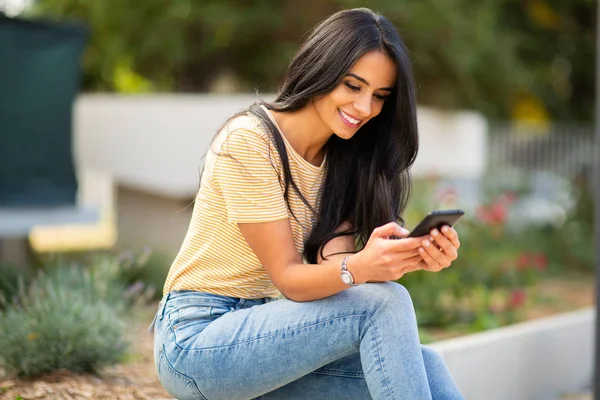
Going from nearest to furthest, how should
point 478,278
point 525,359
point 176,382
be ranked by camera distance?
point 176,382 < point 525,359 < point 478,278

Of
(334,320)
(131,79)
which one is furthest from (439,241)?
(131,79)

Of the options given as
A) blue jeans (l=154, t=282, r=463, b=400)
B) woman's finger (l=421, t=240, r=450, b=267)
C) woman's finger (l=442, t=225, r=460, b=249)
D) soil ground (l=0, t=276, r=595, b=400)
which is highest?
woman's finger (l=442, t=225, r=460, b=249)

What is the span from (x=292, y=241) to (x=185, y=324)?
0.38 meters

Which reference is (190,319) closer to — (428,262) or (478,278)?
(428,262)

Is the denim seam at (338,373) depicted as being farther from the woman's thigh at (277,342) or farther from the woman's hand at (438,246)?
the woman's hand at (438,246)

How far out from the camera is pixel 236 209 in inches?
94.5

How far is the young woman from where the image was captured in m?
2.30

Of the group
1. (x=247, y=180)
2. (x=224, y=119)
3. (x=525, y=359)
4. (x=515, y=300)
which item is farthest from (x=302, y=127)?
(x=224, y=119)

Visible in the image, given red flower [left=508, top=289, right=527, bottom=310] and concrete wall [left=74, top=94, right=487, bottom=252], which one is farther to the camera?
concrete wall [left=74, top=94, right=487, bottom=252]

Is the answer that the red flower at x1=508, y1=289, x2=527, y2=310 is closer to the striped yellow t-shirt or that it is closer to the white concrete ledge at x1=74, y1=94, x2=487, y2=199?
the white concrete ledge at x1=74, y1=94, x2=487, y2=199

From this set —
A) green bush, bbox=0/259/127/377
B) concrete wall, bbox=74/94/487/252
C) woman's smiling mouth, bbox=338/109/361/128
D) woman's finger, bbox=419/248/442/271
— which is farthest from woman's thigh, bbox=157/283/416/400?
concrete wall, bbox=74/94/487/252

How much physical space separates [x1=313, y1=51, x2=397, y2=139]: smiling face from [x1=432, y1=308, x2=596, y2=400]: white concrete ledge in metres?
1.67

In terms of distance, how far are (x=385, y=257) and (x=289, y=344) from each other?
1.16 feet

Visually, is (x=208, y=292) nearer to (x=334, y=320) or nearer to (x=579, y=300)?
(x=334, y=320)
